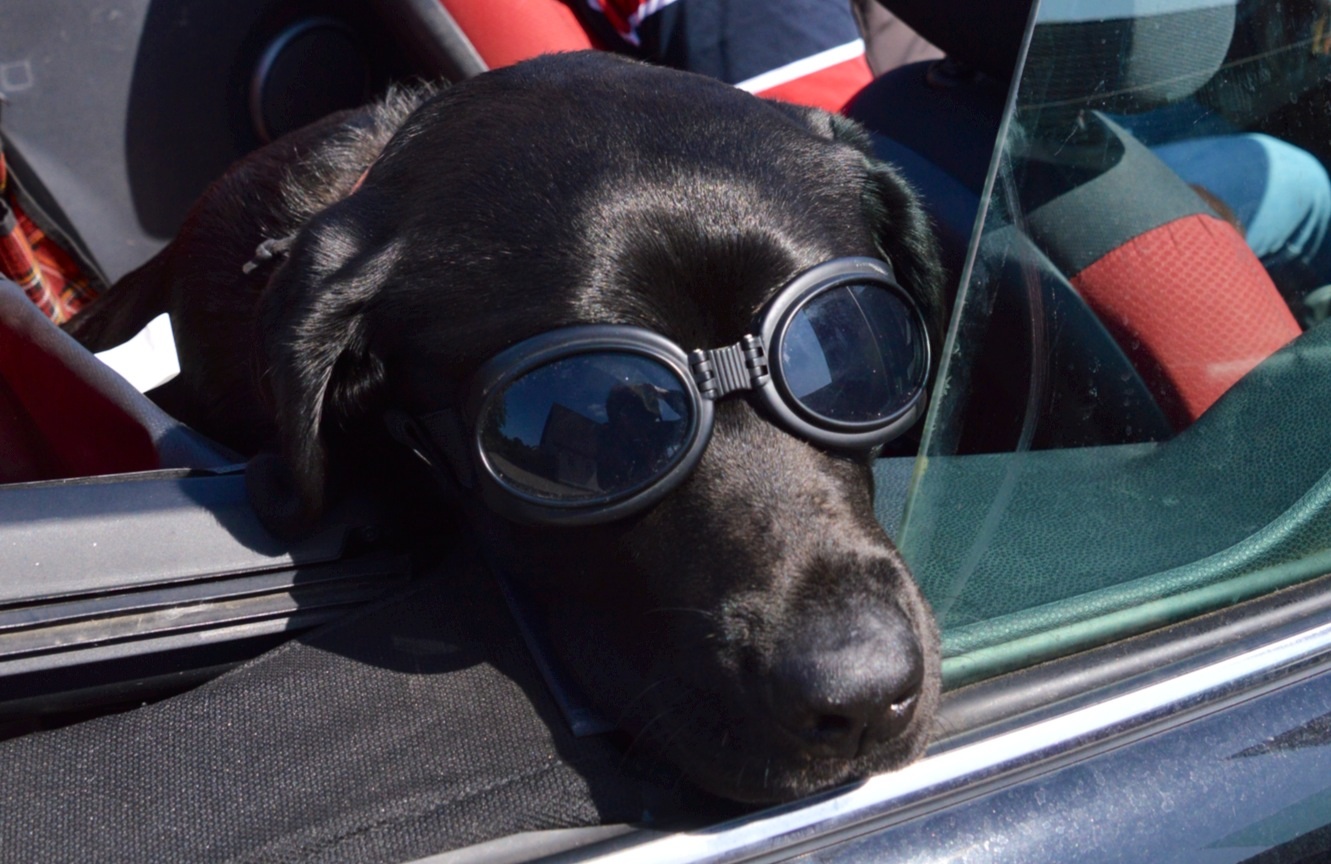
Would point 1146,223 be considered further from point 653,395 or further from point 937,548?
point 653,395

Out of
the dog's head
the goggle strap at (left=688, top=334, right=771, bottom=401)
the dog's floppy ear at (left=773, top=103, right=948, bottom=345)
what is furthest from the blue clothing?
the goggle strap at (left=688, top=334, right=771, bottom=401)

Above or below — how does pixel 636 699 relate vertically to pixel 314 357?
below

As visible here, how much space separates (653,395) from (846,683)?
431 millimetres

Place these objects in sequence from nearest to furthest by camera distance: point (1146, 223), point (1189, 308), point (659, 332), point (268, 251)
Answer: point (659, 332) → point (1189, 308) → point (1146, 223) → point (268, 251)

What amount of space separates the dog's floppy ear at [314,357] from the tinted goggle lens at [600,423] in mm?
338

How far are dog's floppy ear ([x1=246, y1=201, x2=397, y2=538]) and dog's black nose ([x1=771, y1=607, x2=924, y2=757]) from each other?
0.68 metres

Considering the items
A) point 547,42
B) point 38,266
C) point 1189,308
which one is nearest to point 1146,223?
point 1189,308

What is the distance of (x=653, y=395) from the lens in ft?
4.65

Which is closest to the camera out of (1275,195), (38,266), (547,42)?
(1275,195)

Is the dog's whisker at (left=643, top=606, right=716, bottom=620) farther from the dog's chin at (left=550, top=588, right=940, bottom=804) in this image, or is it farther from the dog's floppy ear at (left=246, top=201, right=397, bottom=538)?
the dog's floppy ear at (left=246, top=201, right=397, bottom=538)

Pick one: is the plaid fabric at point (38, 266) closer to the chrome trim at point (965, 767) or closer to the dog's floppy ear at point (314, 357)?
the dog's floppy ear at point (314, 357)

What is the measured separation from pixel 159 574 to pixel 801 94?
205 centimetres

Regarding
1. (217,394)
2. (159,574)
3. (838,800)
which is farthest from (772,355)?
(217,394)

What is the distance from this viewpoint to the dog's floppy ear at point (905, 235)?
1.91 metres
